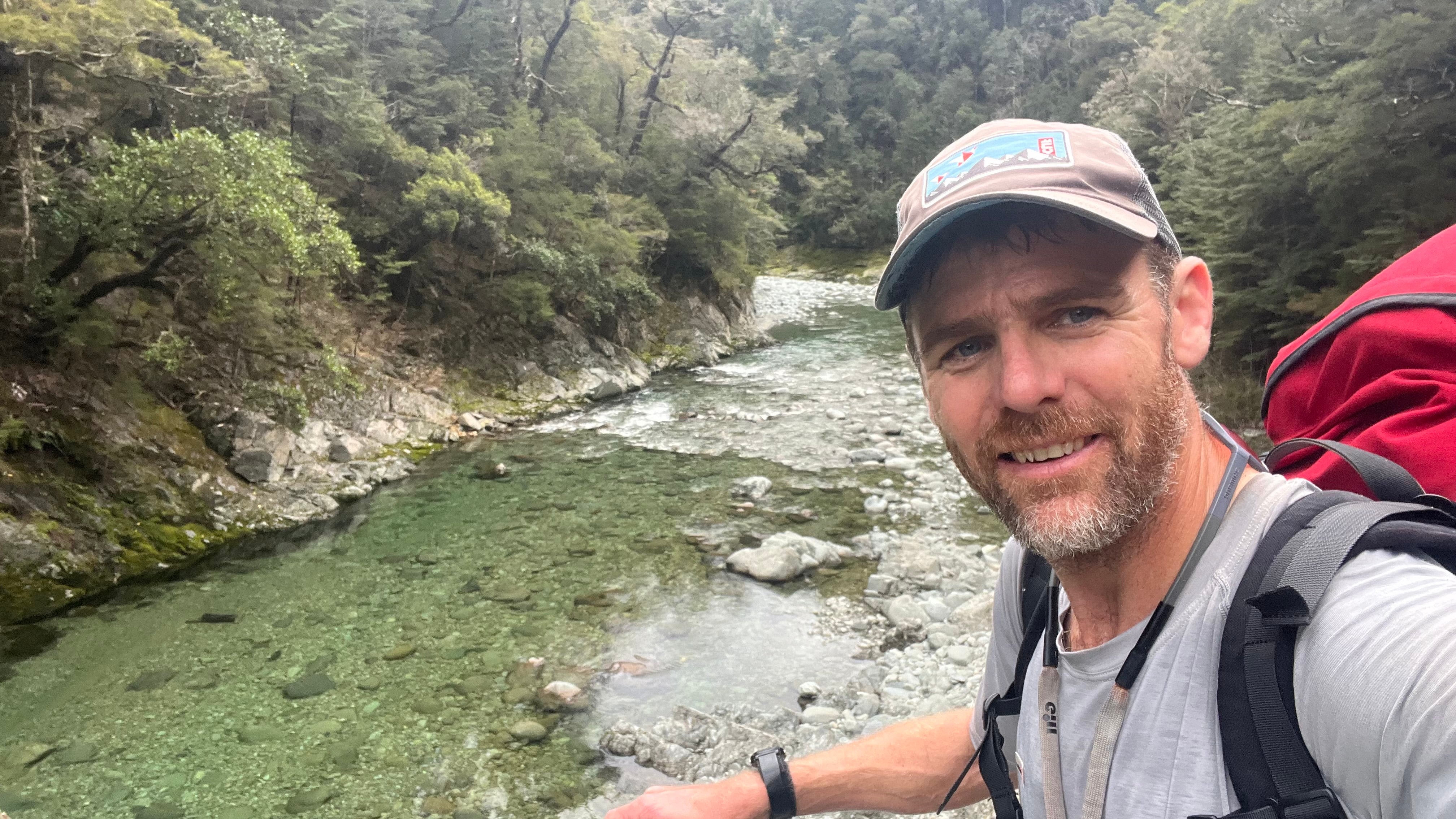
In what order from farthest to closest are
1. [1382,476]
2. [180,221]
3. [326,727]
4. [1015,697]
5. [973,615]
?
[180,221] < [973,615] < [326,727] < [1015,697] < [1382,476]

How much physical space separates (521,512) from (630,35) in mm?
17098

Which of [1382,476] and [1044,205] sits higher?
[1044,205]

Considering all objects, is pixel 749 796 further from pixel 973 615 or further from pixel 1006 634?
pixel 973 615

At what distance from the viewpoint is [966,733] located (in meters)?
1.86

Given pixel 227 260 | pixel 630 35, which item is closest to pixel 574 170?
pixel 630 35

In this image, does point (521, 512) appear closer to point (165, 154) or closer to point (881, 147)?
point (165, 154)

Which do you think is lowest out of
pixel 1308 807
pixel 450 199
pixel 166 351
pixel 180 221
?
pixel 166 351

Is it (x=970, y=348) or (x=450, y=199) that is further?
(x=450, y=199)

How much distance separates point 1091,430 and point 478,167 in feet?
50.7

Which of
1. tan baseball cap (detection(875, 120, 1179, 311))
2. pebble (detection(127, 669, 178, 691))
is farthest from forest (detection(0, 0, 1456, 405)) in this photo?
tan baseball cap (detection(875, 120, 1179, 311))

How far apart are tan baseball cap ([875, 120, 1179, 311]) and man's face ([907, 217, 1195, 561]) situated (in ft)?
0.23

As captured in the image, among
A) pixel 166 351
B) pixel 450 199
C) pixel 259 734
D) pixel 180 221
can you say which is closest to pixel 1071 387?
pixel 259 734

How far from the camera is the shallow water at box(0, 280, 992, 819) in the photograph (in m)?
4.39

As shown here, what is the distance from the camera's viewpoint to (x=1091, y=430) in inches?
47.4
